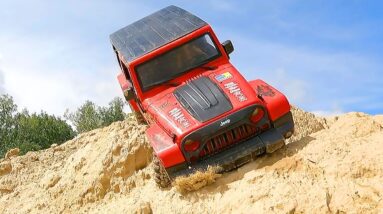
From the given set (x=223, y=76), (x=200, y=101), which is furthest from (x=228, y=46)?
(x=200, y=101)

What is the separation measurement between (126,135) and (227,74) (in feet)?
8.11

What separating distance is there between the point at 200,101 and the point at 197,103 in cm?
5

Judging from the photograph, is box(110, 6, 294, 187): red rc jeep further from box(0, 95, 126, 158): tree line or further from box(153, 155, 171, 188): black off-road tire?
box(0, 95, 126, 158): tree line

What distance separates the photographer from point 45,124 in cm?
3800

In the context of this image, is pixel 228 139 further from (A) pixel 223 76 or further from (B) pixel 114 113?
(B) pixel 114 113

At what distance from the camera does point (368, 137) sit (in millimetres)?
7910

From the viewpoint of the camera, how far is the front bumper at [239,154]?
25.9 ft

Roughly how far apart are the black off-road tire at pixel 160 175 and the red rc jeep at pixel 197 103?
0.01 m

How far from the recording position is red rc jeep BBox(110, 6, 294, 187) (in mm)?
7898

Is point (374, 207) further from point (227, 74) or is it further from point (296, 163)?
point (227, 74)

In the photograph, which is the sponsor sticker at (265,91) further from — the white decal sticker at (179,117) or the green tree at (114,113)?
the green tree at (114,113)

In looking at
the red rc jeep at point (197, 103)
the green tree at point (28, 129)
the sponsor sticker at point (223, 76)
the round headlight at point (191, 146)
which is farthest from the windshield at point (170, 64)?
the green tree at point (28, 129)

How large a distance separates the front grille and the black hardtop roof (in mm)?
2145

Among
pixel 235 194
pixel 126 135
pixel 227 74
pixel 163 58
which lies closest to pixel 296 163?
pixel 235 194
